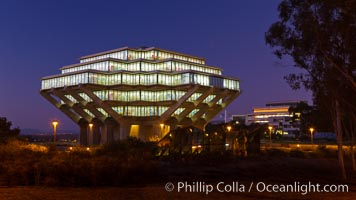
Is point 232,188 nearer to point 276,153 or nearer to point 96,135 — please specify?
point 276,153

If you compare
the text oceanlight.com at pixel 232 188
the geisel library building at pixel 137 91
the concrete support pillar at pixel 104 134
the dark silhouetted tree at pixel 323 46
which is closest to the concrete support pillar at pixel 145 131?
the geisel library building at pixel 137 91

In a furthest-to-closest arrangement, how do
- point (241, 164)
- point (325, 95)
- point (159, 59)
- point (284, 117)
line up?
point (284, 117), point (159, 59), point (241, 164), point (325, 95)

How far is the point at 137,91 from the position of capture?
82062 millimetres

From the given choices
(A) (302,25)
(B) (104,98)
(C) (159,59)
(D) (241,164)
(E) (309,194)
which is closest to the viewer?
(E) (309,194)

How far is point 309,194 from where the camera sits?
15.4 m

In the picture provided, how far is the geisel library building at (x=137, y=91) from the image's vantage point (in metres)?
79.6

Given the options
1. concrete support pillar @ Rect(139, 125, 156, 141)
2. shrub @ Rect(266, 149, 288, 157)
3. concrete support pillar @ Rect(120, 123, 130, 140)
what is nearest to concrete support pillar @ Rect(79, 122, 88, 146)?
concrete support pillar @ Rect(139, 125, 156, 141)

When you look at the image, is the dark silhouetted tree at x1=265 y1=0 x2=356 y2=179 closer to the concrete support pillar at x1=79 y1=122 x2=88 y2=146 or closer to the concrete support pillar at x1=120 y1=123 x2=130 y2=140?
the concrete support pillar at x1=120 y1=123 x2=130 y2=140

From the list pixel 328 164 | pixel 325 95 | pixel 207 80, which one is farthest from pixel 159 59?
pixel 325 95

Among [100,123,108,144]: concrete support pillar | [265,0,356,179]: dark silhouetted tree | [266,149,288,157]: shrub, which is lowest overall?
[266,149,288,157]: shrub

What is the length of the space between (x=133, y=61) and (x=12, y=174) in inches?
2658

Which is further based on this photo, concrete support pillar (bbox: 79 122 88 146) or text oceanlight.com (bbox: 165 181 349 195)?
concrete support pillar (bbox: 79 122 88 146)

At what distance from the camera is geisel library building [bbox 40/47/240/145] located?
79.6 m

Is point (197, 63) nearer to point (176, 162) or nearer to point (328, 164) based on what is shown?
point (328, 164)
